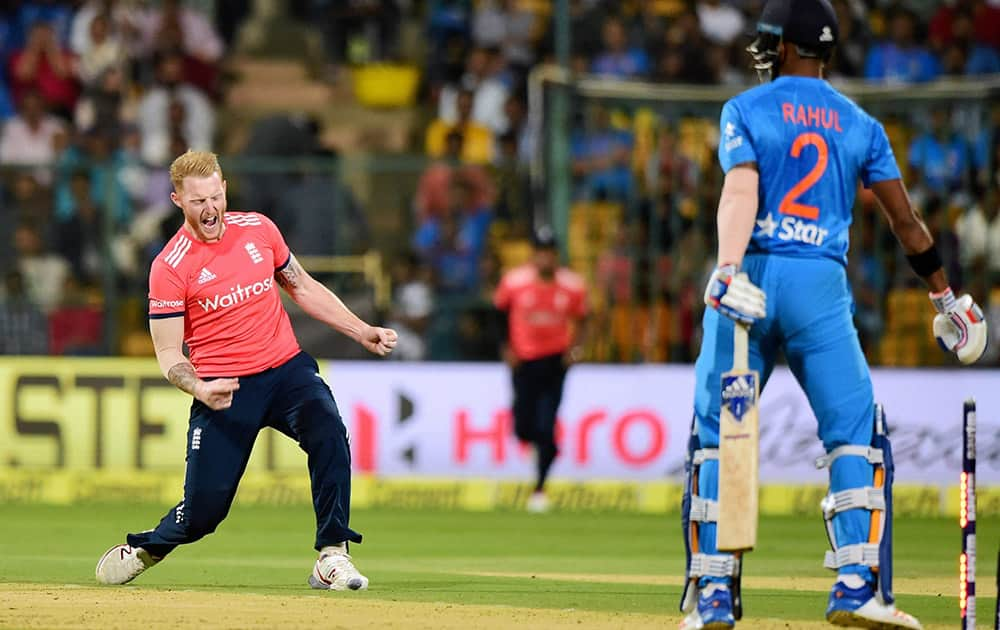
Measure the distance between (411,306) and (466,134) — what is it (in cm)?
319

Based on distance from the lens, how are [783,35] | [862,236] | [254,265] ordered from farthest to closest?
[862,236], [254,265], [783,35]

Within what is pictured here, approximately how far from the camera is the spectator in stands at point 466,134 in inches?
789

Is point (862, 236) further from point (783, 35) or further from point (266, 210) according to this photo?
point (783, 35)

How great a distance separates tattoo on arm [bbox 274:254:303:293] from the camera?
30.8ft

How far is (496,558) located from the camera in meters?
12.0

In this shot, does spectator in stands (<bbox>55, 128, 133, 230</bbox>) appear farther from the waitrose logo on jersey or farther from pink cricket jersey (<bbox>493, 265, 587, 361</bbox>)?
the waitrose logo on jersey

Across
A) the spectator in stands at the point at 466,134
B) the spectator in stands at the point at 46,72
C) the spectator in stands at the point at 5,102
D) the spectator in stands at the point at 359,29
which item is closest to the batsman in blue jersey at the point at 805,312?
the spectator in stands at the point at 466,134

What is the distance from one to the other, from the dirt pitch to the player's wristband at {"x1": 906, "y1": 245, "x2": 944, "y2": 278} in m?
1.50

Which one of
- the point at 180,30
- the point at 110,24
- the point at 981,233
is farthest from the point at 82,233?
the point at 981,233

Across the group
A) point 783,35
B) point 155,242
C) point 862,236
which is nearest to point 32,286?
point 155,242

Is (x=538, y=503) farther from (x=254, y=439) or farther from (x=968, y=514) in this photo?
(x=968, y=514)

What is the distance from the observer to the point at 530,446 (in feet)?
53.7

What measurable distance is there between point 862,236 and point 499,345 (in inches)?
137

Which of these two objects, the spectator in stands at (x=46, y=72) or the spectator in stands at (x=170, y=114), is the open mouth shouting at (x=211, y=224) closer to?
the spectator in stands at (x=170, y=114)
